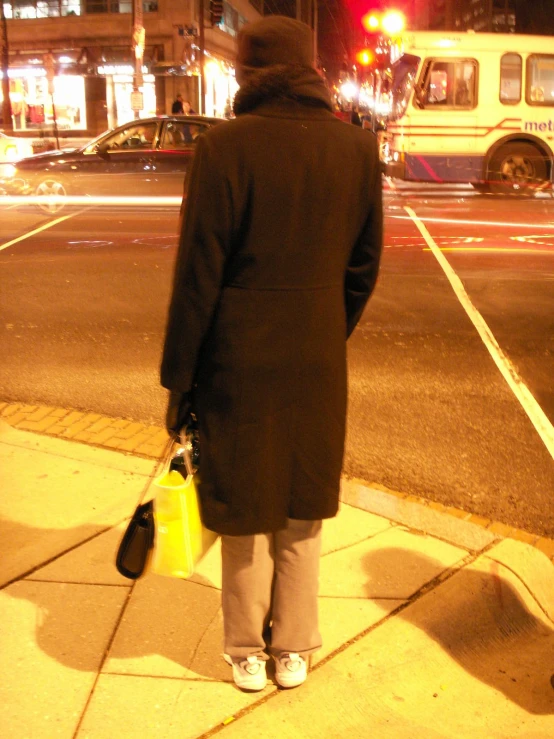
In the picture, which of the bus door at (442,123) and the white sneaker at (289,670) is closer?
the white sneaker at (289,670)

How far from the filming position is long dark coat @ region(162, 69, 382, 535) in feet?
8.29

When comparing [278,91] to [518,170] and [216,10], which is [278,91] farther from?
[216,10]

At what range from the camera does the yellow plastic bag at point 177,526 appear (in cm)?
273

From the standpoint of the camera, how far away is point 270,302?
261 cm

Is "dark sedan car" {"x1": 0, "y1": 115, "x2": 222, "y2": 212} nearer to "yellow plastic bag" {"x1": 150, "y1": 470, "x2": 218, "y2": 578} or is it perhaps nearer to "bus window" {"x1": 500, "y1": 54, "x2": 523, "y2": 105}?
"bus window" {"x1": 500, "y1": 54, "x2": 523, "y2": 105}

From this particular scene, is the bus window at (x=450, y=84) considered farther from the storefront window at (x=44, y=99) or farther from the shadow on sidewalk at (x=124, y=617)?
the storefront window at (x=44, y=99)

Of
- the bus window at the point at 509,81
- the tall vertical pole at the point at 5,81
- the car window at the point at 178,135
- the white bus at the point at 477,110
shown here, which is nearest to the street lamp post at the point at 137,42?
the tall vertical pole at the point at 5,81

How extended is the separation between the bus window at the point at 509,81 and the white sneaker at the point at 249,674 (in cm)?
1774

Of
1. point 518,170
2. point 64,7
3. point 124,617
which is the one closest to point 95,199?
point 518,170

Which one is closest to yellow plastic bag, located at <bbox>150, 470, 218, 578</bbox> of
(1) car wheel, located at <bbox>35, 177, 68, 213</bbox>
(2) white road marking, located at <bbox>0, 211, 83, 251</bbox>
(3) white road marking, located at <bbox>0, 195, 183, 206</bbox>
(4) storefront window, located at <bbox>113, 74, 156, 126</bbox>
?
(2) white road marking, located at <bbox>0, 211, 83, 251</bbox>

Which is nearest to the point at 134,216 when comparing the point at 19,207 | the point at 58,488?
the point at 19,207

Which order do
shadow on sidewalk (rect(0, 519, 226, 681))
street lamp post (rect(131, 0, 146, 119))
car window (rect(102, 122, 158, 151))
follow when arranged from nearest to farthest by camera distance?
shadow on sidewalk (rect(0, 519, 226, 681)) → car window (rect(102, 122, 158, 151)) → street lamp post (rect(131, 0, 146, 119))

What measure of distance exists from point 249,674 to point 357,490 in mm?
1825

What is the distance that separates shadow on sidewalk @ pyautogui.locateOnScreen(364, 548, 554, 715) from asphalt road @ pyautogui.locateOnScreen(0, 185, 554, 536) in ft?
2.89
